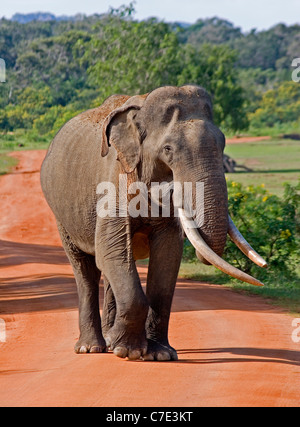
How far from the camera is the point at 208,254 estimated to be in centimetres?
676

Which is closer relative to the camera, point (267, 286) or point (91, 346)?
point (91, 346)

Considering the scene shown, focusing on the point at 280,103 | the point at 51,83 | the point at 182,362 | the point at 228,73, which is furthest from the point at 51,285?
the point at 280,103

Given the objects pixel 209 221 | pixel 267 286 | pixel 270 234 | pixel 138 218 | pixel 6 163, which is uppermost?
pixel 209 221

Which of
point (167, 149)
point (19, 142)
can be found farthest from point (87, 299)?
point (19, 142)

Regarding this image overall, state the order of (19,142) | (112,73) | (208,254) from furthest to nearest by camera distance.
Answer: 1. (19,142)
2. (112,73)
3. (208,254)

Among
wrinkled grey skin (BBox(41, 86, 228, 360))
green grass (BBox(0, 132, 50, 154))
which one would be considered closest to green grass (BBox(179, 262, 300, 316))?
wrinkled grey skin (BBox(41, 86, 228, 360))

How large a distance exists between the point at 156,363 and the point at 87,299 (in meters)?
1.27

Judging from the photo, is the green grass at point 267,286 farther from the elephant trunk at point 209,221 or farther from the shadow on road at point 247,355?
the elephant trunk at point 209,221

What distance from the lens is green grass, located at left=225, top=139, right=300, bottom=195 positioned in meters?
30.6

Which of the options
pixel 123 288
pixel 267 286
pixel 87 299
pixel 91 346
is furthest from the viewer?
pixel 267 286

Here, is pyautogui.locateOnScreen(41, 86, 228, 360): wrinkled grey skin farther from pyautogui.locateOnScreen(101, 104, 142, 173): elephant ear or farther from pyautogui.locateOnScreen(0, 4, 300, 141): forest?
pyautogui.locateOnScreen(0, 4, 300, 141): forest

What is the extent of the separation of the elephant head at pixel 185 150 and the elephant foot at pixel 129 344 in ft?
3.73

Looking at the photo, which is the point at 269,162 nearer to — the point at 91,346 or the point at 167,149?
the point at 91,346

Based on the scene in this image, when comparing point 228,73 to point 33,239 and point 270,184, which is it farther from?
point 33,239
